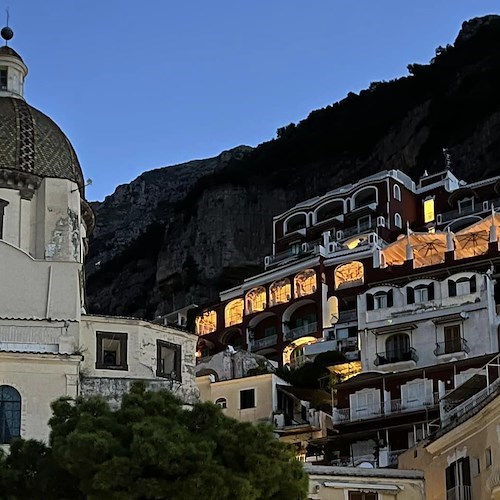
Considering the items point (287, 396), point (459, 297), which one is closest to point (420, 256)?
point (459, 297)

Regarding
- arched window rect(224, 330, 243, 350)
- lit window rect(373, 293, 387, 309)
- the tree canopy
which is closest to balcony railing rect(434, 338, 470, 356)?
lit window rect(373, 293, 387, 309)

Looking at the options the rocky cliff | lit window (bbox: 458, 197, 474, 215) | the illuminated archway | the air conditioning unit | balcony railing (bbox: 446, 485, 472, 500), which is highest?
the rocky cliff

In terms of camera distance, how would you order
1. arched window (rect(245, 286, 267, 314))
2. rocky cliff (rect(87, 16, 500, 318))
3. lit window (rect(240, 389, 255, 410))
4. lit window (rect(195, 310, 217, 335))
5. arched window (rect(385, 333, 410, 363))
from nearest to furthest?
1. lit window (rect(240, 389, 255, 410))
2. arched window (rect(385, 333, 410, 363))
3. arched window (rect(245, 286, 267, 314))
4. lit window (rect(195, 310, 217, 335))
5. rocky cliff (rect(87, 16, 500, 318))

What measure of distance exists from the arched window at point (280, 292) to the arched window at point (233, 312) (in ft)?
12.3

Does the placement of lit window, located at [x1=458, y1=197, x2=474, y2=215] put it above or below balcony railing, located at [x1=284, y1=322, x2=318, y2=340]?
above

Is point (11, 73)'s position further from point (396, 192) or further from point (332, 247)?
point (396, 192)

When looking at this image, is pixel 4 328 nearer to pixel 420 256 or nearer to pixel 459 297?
pixel 459 297

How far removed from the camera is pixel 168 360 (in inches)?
1893

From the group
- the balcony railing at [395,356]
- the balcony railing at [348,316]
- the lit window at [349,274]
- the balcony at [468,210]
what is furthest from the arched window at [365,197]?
the balcony railing at [395,356]

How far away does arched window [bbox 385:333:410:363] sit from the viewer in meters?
68.4

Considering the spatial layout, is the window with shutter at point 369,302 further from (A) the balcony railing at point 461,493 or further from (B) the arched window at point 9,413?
(B) the arched window at point 9,413

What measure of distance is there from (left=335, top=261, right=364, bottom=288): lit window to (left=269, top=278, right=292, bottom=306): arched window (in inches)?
185

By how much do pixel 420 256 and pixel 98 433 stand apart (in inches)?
2137

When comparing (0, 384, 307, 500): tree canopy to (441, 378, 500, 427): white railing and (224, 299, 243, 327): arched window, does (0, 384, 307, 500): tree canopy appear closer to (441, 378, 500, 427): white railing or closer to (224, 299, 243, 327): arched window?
(441, 378, 500, 427): white railing
